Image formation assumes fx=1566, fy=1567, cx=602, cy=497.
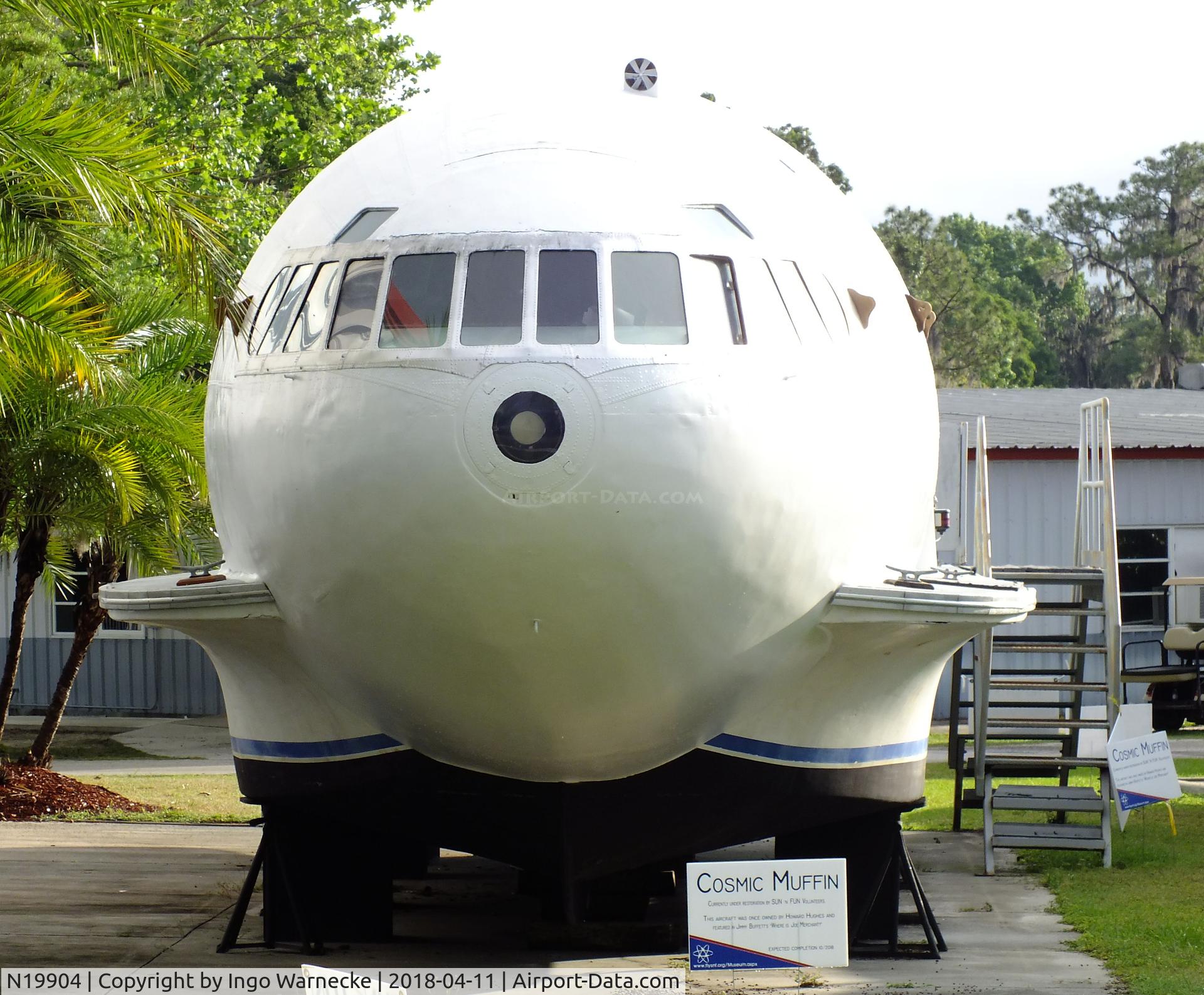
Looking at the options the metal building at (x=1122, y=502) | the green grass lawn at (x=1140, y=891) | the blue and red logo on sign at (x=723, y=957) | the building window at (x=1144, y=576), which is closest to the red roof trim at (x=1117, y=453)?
the metal building at (x=1122, y=502)

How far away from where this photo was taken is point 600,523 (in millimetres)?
5805

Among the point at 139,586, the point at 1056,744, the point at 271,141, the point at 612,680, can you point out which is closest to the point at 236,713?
the point at 139,586

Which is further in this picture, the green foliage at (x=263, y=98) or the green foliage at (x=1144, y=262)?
the green foliage at (x=1144, y=262)

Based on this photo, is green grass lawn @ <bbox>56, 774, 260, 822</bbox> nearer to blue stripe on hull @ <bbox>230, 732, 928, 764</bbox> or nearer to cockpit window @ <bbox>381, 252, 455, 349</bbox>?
blue stripe on hull @ <bbox>230, 732, 928, 764</bbox>

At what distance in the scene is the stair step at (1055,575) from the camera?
36.5 ft

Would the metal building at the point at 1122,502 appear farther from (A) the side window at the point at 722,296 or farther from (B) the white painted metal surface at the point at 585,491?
(A) the side window at the point at 722,296

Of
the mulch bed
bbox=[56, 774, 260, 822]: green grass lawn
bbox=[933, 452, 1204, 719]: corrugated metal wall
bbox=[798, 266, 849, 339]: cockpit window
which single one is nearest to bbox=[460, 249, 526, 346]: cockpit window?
bbox=[798, 266, 849, 339]: cockpit window

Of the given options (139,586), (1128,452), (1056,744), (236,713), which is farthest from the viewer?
(1128,452)

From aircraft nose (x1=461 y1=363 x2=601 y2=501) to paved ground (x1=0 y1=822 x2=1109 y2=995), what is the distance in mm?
3338

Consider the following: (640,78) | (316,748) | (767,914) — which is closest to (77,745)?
(316,748)

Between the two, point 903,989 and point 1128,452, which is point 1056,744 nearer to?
point 1128,452

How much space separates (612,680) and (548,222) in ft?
6.26

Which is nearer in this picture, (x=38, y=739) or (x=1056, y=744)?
(x=38, y=739)

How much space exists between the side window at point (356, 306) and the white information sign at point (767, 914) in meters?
2.58
